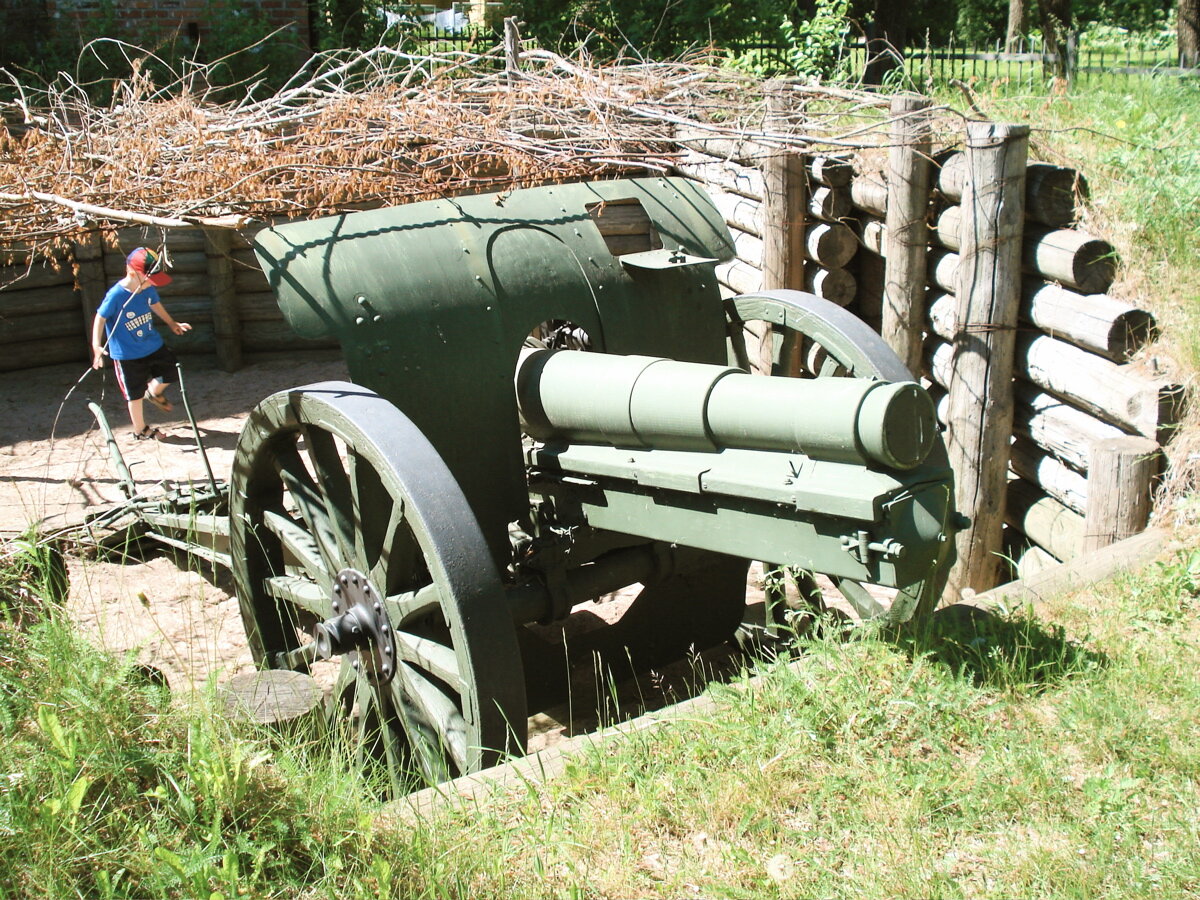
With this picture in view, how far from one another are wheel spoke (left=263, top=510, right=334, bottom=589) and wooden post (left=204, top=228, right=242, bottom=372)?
652cm

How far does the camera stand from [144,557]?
19.9ft

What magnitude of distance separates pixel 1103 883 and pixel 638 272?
2552mm

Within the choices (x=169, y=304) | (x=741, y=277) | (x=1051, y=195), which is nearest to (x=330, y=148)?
(x=1051, y=195)

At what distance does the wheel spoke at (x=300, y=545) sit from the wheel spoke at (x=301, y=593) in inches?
1.5

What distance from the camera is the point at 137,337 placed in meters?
8.65

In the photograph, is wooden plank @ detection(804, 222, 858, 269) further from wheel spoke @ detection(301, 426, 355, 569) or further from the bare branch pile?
wheel spoke @ detection(301, 426, 355, 569)

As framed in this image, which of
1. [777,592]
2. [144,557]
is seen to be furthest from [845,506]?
[144,557]

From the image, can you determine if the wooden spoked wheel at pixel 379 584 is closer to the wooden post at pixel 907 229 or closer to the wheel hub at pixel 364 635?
the wheel hub at pixel 364 635

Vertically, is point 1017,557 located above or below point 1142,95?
below

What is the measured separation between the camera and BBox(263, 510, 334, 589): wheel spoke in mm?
3988

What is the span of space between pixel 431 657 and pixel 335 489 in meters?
0.72

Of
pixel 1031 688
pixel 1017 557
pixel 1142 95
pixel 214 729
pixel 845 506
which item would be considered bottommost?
pixel 1017 557

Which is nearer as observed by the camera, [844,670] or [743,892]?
[743,892]

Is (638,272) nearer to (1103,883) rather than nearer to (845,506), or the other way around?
(845,506)
